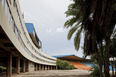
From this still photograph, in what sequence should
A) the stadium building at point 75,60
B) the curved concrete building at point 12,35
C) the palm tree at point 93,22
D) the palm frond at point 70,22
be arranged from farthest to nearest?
the stadium building at point 75,60, the palm frond at point 70,22, the curved concrete building at point 12,35, the palm tree at point 93,22

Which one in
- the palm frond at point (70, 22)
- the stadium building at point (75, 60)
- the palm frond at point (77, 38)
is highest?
the palm frond at point (70, 22)

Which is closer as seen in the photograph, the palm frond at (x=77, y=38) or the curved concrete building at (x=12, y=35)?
the curved concrete building at (x=12, y=35)

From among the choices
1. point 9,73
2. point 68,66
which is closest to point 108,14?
point 9,73

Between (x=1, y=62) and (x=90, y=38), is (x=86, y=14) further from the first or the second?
(x=1, y=62)

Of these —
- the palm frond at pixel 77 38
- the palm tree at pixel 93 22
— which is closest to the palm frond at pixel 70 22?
the palm tree at pixel 93 22

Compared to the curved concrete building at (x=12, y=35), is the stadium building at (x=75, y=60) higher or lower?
lower

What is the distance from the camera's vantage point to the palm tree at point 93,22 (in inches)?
293

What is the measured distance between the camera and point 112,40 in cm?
1359

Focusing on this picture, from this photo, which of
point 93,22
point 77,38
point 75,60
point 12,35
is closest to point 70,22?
point 77,38

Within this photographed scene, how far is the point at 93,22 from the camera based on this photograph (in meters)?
8.60

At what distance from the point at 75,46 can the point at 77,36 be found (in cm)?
129

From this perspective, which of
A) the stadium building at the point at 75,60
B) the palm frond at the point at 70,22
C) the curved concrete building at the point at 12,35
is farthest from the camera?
the stadium building at the point at 75,60

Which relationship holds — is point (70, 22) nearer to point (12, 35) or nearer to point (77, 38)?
point (77, 38)

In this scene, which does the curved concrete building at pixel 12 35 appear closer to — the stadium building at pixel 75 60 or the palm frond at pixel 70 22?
the palm frond at pixel 70 22
